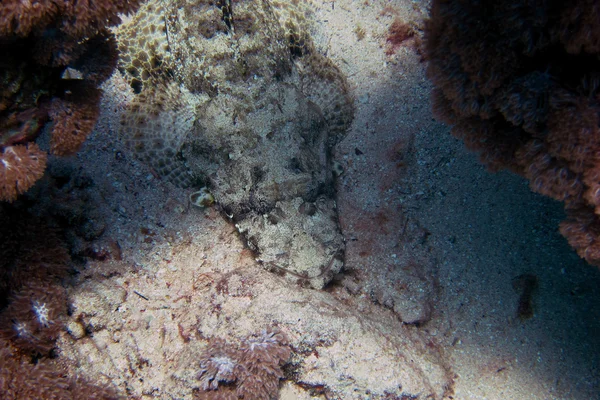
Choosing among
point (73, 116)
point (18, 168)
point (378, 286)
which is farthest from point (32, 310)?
point (378, 286)

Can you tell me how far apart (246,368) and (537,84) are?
3491 mm

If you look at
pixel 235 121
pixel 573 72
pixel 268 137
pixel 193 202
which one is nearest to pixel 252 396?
pixel 193 202

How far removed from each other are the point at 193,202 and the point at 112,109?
1.70 metres

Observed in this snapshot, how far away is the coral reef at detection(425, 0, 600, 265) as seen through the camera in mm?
2514

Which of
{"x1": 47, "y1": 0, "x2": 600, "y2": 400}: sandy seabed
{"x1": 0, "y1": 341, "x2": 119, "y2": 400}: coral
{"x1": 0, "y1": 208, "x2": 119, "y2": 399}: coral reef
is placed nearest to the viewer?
{"x1": 0, "y1": 341, "x2": 119, "y2": 400}: coral

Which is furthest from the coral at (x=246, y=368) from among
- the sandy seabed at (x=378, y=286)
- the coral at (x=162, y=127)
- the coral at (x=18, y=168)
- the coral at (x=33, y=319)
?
the coral at (x=162, y=127)

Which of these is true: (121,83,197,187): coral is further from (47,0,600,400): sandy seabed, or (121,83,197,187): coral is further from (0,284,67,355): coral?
(0,284,67,355): coral

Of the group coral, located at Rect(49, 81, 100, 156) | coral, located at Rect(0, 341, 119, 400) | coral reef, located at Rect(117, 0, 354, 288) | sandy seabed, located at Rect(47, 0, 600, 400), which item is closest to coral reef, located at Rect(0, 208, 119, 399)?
coral, located at Rect(0, 341, 119, 400)

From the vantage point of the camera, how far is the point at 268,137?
15.2 ft

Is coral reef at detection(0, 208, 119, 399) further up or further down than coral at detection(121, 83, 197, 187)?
further down

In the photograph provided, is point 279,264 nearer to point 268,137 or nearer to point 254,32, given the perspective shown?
point 268,137

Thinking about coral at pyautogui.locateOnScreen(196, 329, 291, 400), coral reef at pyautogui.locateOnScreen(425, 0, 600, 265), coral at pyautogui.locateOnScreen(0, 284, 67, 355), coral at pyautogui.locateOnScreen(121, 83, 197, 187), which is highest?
coral reef at pyautogui.locateOnScreen(425, 0, 600, 265)

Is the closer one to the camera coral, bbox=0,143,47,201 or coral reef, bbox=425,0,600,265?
coral reef, bbox=425,0,600,265

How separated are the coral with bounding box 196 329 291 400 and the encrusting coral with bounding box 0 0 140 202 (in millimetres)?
2259
